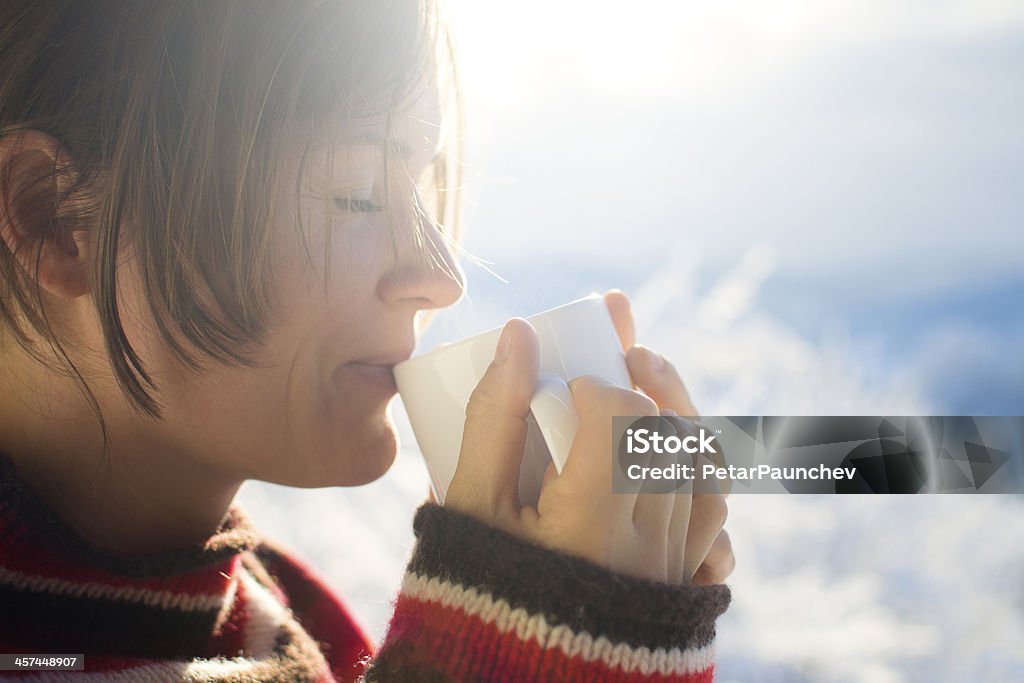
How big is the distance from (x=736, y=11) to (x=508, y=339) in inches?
28.5

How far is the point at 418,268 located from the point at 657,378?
236 millimetres

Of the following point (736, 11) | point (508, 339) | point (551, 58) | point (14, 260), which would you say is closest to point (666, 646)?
point (508, 339)

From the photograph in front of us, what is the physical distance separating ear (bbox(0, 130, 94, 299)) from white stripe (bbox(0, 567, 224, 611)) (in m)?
0.22

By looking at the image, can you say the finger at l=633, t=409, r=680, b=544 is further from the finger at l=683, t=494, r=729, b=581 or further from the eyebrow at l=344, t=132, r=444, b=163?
the eyebrow at l=344, t=132, r=444, b=163

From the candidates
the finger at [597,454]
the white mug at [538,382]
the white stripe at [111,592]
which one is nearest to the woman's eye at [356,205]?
the white mug at [538,382]

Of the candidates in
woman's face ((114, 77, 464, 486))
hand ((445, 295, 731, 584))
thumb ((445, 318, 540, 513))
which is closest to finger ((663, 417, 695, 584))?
hand ((445, 295, 731, 584))

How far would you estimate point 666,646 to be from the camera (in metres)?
0.54

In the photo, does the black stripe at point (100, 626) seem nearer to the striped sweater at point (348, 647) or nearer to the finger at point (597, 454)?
the striped sweater at point (348, 647)

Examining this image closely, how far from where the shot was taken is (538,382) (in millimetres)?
601

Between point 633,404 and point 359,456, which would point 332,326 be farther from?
point 633,404

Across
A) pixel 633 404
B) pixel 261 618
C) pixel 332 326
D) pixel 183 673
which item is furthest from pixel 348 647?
pixel 633 404

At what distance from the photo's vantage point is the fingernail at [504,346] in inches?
23.4

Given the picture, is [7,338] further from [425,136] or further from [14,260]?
[425,136]

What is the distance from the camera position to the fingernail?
59 cm
